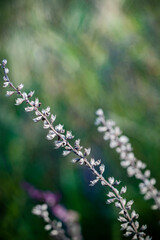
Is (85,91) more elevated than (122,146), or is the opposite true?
(85,91)

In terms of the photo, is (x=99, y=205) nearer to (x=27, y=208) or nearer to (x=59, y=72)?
(x=27, y=208)

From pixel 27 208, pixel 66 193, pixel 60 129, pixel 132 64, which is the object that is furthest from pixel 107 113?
pixel 60 129

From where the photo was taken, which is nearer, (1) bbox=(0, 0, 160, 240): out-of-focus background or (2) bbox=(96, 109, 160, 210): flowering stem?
(2) bbox=(96, 109, 160, 210): flowering stem

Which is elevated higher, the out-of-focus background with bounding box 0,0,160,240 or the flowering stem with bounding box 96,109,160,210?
the out-of-focus background with bounding box 0,0,160,240

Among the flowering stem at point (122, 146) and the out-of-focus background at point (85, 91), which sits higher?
the out-of-focus background at point (85, 91)

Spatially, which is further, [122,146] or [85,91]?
[85,91]

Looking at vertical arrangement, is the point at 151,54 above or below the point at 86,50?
below

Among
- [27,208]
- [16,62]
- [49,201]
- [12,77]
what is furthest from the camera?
[16,62]

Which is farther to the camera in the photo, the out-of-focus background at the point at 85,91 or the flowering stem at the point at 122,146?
the out-of-focus background at the point at 85,91
